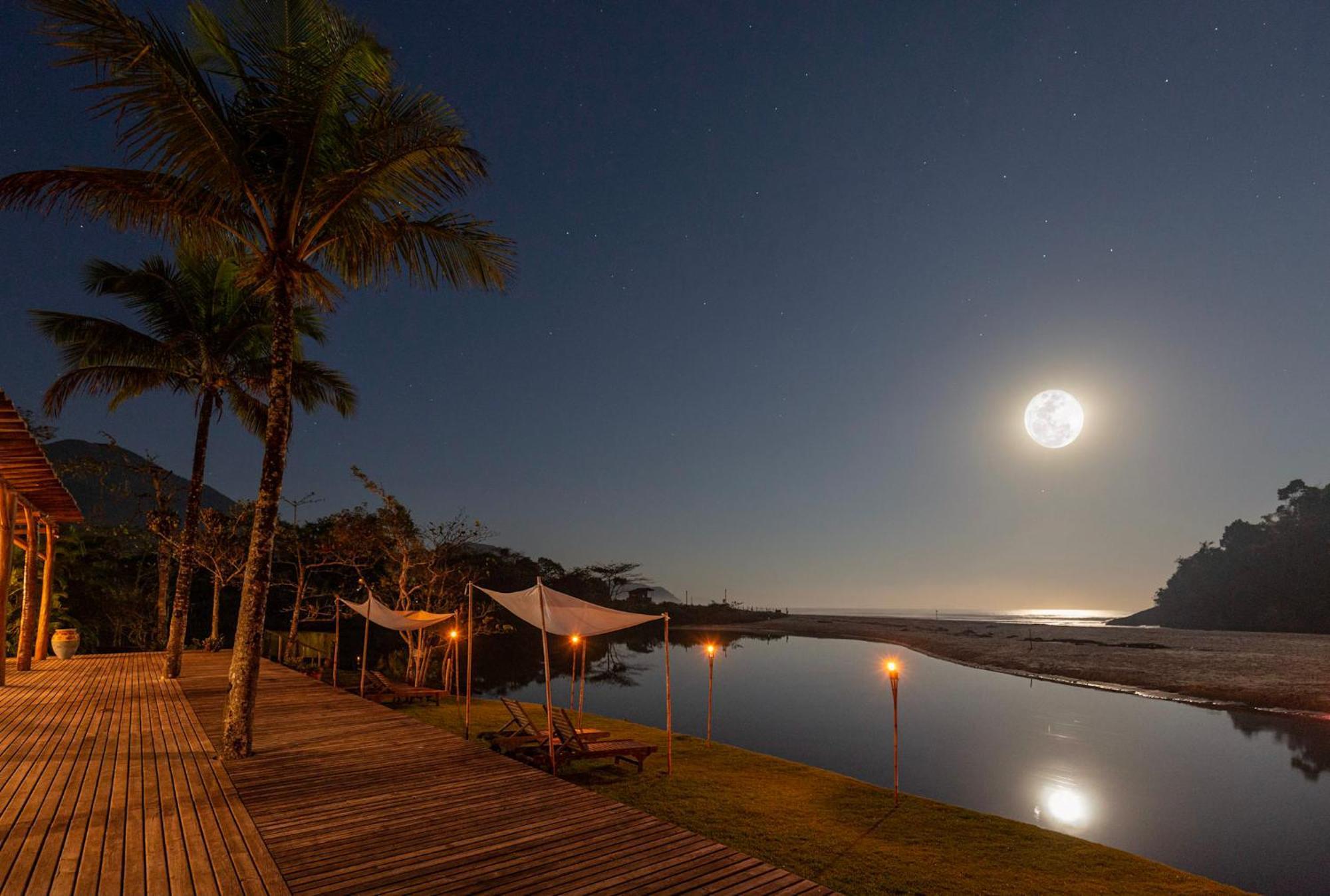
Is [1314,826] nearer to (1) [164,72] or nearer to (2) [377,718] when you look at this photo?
(2) [377,718]

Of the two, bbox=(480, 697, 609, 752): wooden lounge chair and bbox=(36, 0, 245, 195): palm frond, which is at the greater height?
bbox=(36, 0, 245, 195): palm frond

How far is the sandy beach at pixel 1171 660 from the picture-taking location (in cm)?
2623

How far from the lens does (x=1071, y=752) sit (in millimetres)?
17953

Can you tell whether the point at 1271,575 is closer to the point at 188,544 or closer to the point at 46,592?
the point at 188,544

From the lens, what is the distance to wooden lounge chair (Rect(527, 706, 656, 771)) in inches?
337

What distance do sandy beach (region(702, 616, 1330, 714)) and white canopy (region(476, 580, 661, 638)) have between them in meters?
29.0

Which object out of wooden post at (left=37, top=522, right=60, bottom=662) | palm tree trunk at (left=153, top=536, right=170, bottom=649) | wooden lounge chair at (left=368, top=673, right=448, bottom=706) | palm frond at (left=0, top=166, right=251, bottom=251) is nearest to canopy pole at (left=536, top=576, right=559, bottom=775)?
palm frond at (left=0, top=166, right=251, bottom=251)

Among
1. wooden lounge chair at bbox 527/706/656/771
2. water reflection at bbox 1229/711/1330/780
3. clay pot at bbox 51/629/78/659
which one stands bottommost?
water reflection at bbox 1229/711/1330/780

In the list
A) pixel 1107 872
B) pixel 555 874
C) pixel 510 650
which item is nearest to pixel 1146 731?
pixel 1107 872

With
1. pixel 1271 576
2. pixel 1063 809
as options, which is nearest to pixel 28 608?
pixel 1063 809

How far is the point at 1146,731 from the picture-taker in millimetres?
20297

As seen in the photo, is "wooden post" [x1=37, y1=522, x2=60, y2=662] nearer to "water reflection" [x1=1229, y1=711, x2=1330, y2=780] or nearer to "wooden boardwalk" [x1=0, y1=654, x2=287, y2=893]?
"wooden boardwalk" [x1=0, y1=654, x2=287, y2=893]

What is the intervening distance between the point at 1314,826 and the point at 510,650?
3858 cm

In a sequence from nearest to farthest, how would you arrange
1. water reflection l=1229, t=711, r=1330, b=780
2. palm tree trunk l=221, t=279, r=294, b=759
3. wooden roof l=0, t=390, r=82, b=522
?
1. palm tree trunk l=221, t=279, r=294, b=759
2. wooden roof l=0, t=390, r=82, b=522
3. water reflection l=1229, t=711, r=1330, b=780
